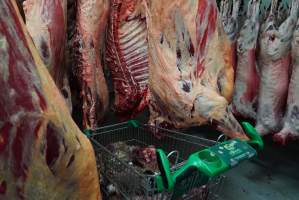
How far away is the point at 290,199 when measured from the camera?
2.18 metres

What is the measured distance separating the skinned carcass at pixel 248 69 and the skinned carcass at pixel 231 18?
47 mm

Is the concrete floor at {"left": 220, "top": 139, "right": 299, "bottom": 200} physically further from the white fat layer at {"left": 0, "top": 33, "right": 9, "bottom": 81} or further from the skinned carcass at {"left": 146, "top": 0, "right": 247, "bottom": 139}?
the white fat layer at {"left": 0, "top": 33, "right": 9, "bottom": 81}

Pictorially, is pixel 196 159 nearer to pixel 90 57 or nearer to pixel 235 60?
pixel 90 57

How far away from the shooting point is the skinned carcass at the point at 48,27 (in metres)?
1.43

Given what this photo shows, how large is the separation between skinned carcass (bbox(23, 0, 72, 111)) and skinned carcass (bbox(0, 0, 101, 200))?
0.80 m

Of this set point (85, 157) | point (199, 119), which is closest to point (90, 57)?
point (199, 119)

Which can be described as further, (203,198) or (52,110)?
(203,198)

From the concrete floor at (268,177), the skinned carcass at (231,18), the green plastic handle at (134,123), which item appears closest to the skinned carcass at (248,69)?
the skinned carcass at (231,18)

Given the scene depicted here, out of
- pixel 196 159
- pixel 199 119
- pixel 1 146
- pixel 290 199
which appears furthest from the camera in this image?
pixel 290 199

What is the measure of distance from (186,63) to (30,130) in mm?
855

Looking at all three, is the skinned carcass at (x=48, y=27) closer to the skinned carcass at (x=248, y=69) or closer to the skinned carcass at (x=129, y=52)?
the skinned carcass at (x=129, y=52)

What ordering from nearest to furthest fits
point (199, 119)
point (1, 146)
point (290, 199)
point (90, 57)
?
point (1, 146) → point (199, 119) → point (90, 57) → point (290, 199)

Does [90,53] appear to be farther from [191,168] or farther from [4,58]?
[4,58]

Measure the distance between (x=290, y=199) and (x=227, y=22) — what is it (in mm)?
1061
